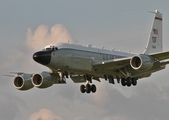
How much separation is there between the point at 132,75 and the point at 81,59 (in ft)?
32.9

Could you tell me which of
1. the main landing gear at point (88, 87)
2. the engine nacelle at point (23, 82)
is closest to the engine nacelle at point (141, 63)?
the main landing gear at point (88, 87)

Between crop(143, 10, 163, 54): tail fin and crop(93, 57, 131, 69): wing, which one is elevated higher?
crop(143, 10, 163, 54): tail fin

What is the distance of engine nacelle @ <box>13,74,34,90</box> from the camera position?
8775cm

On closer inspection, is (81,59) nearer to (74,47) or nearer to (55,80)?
(74,47)

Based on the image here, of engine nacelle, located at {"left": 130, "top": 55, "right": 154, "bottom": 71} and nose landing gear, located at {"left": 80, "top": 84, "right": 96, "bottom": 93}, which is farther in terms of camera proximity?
nose landing gear, located at {"left": 80, "top": 84, "right": 96, "bottom": 93}

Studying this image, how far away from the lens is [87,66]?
79.9m

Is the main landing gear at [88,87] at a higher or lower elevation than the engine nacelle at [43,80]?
lower

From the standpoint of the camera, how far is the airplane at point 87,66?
3061 inches

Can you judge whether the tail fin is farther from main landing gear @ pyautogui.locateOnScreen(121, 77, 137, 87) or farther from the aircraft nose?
the aircraft nose

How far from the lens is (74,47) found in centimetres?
7931

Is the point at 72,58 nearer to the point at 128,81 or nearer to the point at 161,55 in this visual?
the point at 128,81

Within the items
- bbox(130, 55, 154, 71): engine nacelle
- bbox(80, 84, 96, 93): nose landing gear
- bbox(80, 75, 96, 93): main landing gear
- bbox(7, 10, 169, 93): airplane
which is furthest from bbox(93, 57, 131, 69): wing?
bbox(80, 84, 96, 93): nose landing gear

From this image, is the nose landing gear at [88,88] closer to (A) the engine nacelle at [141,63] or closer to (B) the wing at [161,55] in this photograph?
(A) the engine nacelle at [141,63]

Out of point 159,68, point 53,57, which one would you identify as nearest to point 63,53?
point 53,57
